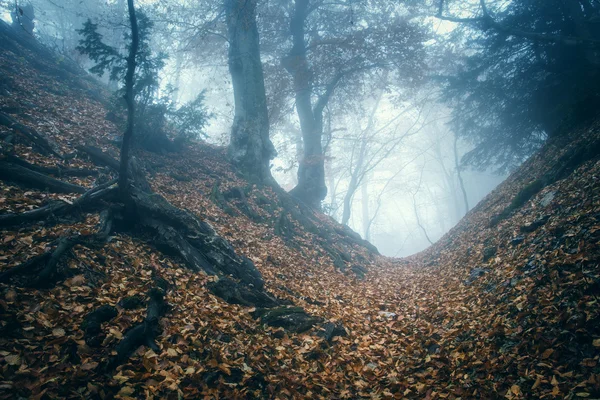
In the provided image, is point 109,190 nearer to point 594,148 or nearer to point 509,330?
point 509,330

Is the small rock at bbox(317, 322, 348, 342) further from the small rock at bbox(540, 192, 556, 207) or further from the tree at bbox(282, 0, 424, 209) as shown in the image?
the tree at bbox(282, 0, 424, 209)

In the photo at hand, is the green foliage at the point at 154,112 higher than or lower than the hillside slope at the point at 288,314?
higher

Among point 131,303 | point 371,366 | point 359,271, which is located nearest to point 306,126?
point 359,271

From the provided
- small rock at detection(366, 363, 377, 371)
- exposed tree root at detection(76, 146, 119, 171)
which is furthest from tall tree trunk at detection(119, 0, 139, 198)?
small rock at detection(366, 363, 377, 371)

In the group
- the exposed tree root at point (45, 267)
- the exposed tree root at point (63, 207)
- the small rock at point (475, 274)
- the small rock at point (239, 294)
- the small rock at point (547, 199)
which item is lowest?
the small rock at point (475, 274)

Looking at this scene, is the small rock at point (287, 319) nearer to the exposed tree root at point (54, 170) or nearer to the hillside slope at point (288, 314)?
the hillside slope at point (288, 314)

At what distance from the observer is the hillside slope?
327cm

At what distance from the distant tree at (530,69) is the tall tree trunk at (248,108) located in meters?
9.16

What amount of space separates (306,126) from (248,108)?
4.91 m

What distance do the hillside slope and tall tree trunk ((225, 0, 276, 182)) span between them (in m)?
5.44

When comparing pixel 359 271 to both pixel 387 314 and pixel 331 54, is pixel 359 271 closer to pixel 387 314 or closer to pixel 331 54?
pixel 387 314

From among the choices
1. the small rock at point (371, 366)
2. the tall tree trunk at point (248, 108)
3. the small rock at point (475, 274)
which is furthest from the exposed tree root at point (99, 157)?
the small rock at point (475, 274)

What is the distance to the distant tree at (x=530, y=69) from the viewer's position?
11438 mm

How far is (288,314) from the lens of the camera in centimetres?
549
